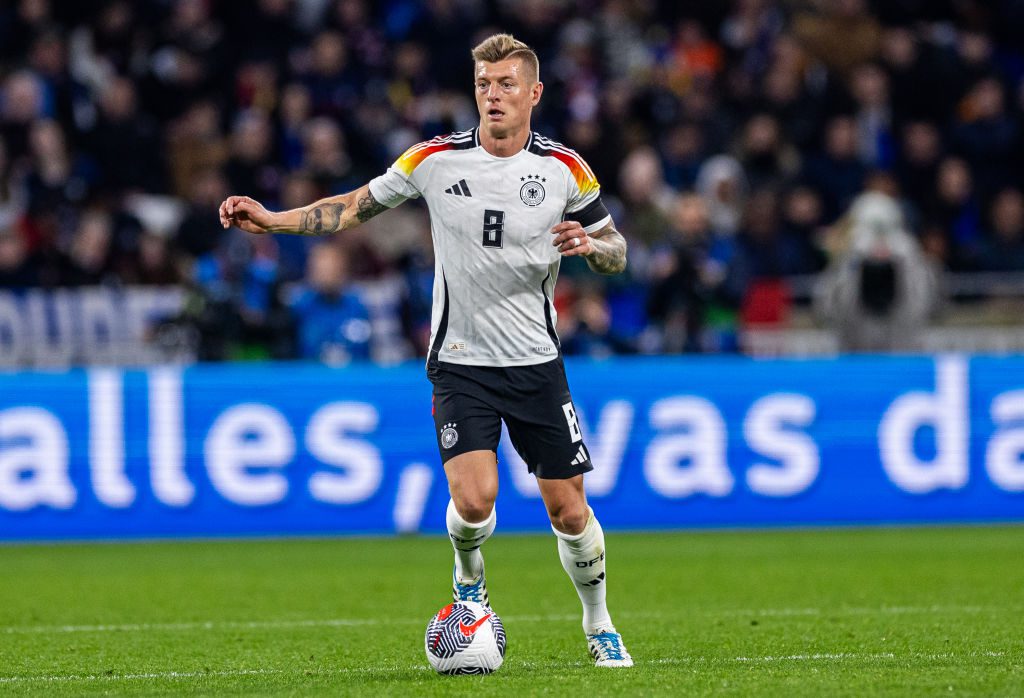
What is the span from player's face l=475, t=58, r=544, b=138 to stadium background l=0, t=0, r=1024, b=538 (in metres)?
6.72

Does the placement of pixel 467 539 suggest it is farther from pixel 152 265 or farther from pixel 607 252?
pixel 152 265

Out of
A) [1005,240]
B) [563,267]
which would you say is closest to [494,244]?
[563,267]

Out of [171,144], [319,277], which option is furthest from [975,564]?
[171,144]

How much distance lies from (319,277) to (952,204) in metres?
6.63

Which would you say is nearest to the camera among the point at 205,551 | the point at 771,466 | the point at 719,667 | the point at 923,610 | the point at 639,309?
the point at 719,667

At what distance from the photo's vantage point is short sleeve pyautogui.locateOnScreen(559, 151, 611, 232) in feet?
21.7

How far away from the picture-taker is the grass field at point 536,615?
623 centimetres

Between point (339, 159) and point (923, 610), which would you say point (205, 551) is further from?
point (923, 610)

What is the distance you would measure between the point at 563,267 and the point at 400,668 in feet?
27.1

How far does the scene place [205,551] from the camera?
1234 centimetres

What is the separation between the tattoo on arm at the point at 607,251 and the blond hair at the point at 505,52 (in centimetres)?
67

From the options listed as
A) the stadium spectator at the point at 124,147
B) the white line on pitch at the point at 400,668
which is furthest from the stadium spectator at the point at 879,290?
the white line on pitch at the point at 400,668

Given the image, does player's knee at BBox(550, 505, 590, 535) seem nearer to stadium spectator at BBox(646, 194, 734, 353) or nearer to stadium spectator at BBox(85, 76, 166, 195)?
stadium spectator at BBox(646, 194, 734, 353)

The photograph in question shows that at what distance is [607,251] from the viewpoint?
256 inches
